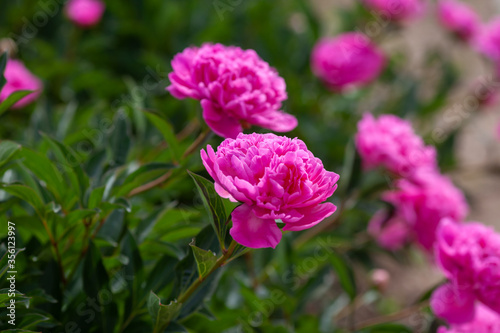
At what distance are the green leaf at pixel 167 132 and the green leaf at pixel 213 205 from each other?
0.24 m

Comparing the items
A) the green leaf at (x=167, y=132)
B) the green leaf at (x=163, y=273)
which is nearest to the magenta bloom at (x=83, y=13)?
the green leaf at (x=167, y=132)

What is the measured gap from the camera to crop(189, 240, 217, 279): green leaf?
0.51 metres

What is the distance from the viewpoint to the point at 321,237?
1.32 meters

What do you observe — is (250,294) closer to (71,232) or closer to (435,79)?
(71,232)

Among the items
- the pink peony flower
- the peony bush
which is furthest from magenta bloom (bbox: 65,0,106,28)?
the pink peony flower

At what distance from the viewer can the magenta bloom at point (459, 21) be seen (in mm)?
2188

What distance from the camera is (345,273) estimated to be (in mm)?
980

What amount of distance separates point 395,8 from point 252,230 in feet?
5.30

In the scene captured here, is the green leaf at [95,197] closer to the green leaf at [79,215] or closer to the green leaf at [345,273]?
the green leaf at [79,215]

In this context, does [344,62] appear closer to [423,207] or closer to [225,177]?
[423,207]

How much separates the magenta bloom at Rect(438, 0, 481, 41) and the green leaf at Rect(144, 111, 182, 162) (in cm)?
183

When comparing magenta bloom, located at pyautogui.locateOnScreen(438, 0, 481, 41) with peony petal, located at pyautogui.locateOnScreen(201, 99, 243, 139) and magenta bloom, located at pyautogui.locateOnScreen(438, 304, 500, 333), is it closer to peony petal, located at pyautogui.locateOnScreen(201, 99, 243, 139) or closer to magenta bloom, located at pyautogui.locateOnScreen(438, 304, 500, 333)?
magenta bloom, located at pyautogui.locateOnScreen(438, 304, 500, 333)

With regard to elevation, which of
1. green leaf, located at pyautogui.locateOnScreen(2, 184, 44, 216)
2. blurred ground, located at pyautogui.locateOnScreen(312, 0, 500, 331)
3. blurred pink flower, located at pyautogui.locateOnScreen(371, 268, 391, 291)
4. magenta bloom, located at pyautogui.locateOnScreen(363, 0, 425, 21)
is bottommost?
blurred ground, located at pyautogui.locateOnScreen(312, 0, 500, 331)

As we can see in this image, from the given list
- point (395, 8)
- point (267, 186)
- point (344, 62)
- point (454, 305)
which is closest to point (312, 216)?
point (267, 186)
